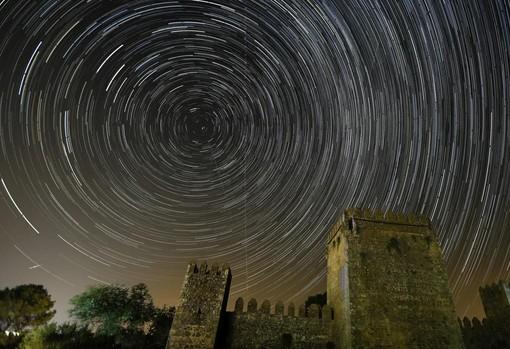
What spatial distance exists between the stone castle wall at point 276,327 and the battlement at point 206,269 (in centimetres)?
209

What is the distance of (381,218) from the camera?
65.2ft

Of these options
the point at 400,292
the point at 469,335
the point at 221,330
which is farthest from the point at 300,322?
the point at 469,335

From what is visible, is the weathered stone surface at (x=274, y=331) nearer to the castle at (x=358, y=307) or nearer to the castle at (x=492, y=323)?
the castle at (x=358, y=307)

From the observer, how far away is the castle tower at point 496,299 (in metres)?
22.9

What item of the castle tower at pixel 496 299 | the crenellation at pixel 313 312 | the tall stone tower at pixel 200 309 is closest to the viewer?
the tall stone tower at pixel 200 309

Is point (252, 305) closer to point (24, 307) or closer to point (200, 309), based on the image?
point (200, 309)

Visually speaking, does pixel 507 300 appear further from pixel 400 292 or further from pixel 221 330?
pixel 221 330

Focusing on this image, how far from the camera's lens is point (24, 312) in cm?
3212

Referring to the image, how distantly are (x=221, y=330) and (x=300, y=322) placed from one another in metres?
4.68

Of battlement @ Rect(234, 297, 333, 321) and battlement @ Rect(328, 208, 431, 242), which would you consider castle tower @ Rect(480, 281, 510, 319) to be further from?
battlement @ Rect(234, 297, 333, 321)

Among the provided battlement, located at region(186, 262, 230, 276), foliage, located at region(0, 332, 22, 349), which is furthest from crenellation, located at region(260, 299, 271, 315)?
foliage, located at region(0, 332, 22, 349)

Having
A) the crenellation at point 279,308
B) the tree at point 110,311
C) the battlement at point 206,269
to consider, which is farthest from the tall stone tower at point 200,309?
the tree at point 110,311

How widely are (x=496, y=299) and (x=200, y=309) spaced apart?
2361 centimetres

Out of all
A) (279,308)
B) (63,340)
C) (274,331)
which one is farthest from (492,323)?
(63,340)
